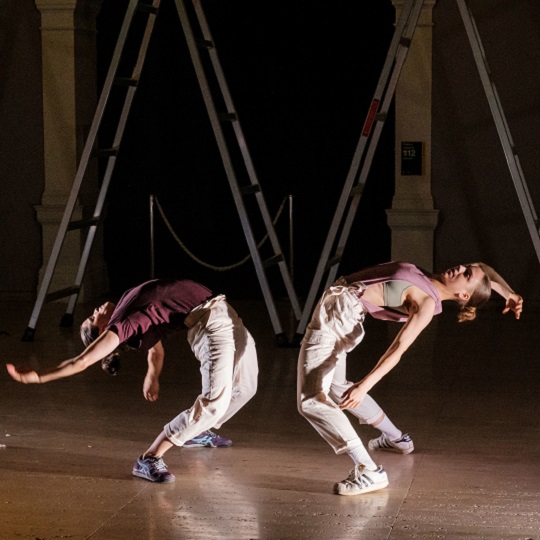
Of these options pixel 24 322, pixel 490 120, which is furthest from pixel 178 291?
pixel 490 120

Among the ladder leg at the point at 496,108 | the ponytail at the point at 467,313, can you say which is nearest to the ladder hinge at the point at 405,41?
the ladder leg at the point at 496,108

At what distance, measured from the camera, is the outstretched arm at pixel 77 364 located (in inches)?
201

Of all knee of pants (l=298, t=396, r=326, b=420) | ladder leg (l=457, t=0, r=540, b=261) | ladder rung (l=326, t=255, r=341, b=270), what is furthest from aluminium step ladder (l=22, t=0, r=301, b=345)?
knee of pants (l=298, t=396, r=326, b=420)

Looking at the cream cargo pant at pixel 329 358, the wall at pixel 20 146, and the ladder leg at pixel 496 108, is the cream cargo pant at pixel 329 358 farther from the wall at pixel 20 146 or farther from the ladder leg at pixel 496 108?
the wall at pixel 20 146

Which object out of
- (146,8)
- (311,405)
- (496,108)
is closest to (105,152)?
(146,8)

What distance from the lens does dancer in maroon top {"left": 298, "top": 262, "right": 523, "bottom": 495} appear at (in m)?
5.36

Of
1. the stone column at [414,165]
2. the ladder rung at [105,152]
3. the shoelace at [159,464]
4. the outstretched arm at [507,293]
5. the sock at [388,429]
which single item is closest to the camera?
the outstretched arm at [507,293]

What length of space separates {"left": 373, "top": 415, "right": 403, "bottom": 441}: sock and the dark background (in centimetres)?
522

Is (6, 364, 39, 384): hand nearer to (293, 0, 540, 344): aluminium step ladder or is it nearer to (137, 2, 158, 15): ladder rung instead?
(293, 0, 540, 344): aluminium step ladder

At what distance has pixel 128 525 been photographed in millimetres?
5062

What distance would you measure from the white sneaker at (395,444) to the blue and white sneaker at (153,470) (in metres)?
1.10

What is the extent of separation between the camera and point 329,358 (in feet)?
18.2

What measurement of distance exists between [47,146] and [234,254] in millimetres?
1988

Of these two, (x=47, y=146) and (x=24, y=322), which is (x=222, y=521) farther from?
(x=47, y=146)
